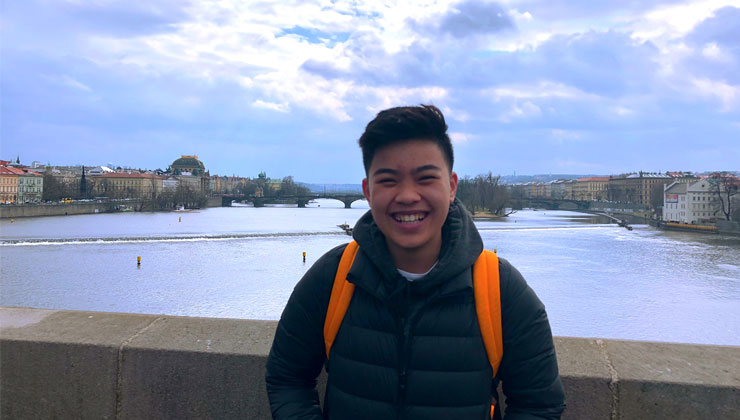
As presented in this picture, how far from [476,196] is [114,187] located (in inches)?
2375

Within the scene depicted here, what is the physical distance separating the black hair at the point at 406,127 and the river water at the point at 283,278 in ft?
36.6

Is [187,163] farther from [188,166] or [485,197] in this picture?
[485,197]

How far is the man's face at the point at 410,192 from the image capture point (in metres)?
1.33

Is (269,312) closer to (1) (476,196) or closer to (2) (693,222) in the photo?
(2) (693,222)

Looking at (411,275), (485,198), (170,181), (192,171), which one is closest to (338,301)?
(411,275)

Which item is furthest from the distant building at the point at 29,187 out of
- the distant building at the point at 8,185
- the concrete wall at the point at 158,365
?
the concrete wall at the point at 158,365

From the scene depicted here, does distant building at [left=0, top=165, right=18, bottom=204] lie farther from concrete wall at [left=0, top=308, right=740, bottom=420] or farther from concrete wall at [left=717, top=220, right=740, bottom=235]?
concrete wall at [left=0, top=308, right=740, bottom=420]

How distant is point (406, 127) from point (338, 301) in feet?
1.46

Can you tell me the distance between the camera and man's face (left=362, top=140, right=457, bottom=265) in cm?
133

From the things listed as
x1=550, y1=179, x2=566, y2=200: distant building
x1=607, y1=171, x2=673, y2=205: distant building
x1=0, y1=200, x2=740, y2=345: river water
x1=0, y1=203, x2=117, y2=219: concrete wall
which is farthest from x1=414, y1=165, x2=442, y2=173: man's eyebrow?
x1=550, y1=179, x2=566, y2=200: distant building

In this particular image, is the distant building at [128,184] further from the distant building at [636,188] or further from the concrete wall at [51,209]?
the distant building at [636,188]

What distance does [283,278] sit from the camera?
18.6 m

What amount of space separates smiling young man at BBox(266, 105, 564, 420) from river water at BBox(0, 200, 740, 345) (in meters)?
11.0

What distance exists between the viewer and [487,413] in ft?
4.35
